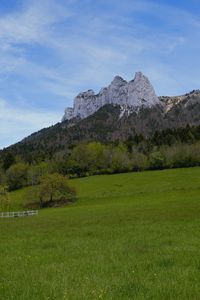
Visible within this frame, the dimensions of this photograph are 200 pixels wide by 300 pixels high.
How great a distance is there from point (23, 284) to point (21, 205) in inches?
3920

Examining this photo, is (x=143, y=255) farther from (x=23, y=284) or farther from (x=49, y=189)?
(x=49, y=189)

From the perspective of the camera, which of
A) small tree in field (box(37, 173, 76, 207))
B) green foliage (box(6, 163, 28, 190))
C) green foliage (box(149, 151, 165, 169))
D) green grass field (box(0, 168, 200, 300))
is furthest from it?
green foliage (box(6, 163, 28, 190))

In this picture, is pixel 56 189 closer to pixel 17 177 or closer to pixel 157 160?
pixel 157 160

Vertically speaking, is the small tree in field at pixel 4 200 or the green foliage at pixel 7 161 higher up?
the green foliage at pixel 7 161

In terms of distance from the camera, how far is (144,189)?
103m

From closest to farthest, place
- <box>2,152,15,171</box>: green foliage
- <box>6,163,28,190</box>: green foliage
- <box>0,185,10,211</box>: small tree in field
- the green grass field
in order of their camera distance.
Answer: the green grass field
<box>0,185,10,211</box>: small tree in field
<box>6,163,28,190</box>: green foliage
<box>2,152,15,171</box>: green foliage

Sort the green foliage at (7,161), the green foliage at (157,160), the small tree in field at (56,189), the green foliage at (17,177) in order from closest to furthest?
the small tree in field at (56,189) → the green foliage at (157,160) → the green foliage at (17,177) → the green foliage at (7,161)

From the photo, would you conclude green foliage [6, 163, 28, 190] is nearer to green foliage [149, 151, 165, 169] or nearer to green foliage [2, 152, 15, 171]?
green foliage [2, 152, 15, 171]

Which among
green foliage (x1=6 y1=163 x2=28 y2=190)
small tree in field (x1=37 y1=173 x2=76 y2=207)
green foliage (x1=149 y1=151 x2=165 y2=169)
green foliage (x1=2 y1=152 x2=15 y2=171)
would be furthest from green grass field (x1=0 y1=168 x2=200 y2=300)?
green foliage (x1=2 y1=152 x2=15 y2=171)

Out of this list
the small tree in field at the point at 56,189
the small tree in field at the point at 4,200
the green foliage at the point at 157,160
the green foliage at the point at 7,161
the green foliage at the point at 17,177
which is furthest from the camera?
the green foliage at the point at 7,161

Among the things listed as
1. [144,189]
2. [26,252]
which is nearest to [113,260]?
[26,252]

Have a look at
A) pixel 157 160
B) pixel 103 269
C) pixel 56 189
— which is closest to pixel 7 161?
pixel 157 160

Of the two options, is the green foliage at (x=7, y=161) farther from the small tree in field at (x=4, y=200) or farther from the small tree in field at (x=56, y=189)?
→ the small tree in field at (x=4, y=200)

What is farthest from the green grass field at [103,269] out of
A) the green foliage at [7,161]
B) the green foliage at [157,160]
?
the green foliage at [7,161]
